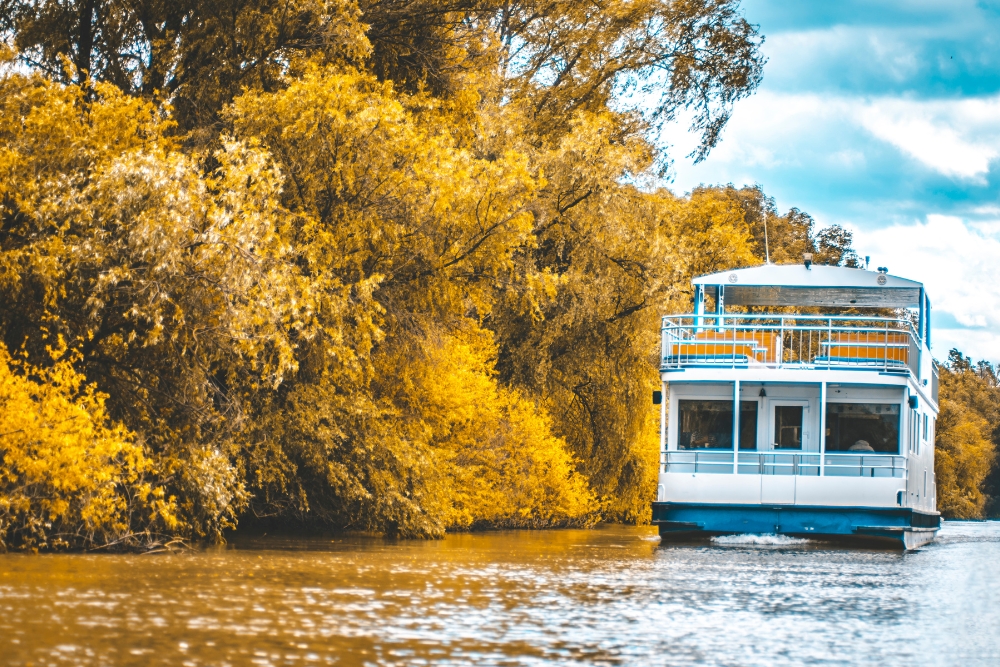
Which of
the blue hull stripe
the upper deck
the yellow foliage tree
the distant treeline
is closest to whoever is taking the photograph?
the yellow foliage tree

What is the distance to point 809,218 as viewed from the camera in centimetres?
7350

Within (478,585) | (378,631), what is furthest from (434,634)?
(478,585)

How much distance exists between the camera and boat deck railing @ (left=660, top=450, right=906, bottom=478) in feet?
84.4

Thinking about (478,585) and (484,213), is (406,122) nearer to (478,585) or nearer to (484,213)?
(484,213)

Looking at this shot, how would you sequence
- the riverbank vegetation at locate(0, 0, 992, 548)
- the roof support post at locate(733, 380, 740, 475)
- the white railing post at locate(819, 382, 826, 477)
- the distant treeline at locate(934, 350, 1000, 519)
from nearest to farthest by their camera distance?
the riverbank vegetation at locate(0, 0, 992, 548) → the white railing post at locate(819, 382, 826, 477) → the roof support post at locate(733, 380, 740, 475) → the distant treeline at locate(934, 350, 1000, 519)

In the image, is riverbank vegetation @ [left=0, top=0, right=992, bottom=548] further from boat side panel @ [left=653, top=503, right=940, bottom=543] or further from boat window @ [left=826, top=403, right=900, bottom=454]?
boat window @ [left=826, top=403, right=900, bottom=454]

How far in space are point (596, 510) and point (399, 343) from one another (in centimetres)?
1064

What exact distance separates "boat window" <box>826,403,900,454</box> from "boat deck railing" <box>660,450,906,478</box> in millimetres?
407

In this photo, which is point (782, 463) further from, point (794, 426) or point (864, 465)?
point (864, 465)

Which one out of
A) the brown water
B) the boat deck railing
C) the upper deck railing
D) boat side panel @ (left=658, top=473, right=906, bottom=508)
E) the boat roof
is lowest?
the brown water

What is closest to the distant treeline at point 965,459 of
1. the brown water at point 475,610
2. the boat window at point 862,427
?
the boat window at point 862,427

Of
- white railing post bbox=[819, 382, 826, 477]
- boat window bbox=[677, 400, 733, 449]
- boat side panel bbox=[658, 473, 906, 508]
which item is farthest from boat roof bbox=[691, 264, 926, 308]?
boat side panel bbox=[658, 473, 906, 508]

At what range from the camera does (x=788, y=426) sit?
26703mm

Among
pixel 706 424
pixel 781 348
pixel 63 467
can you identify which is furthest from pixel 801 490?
pixel 63 467
